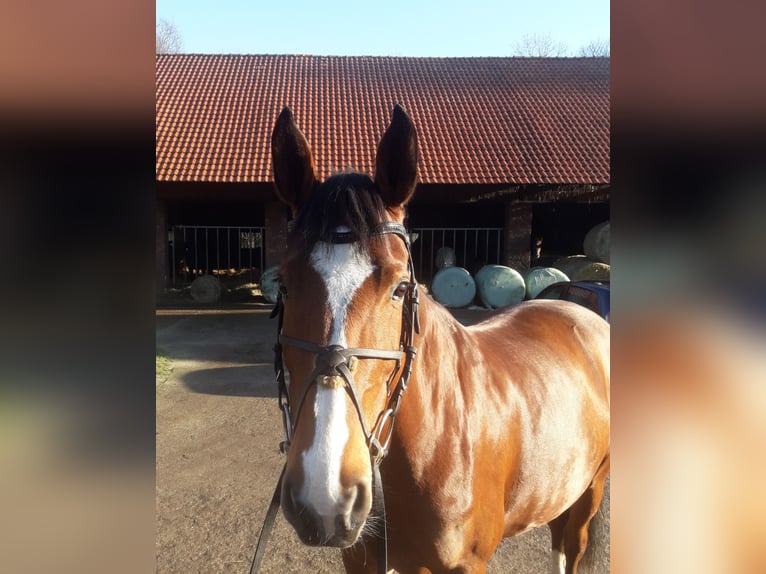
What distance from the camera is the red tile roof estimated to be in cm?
1162

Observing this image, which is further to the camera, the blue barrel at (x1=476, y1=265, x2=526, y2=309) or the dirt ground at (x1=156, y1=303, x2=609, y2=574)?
the blue barrel at (x1=476, y1=265, x2=526, y2=309)

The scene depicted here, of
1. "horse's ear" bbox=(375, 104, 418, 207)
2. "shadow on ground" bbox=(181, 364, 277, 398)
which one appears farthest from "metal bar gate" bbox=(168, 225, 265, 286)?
"horse's ear" bbox=(375, 104, 418, 207)

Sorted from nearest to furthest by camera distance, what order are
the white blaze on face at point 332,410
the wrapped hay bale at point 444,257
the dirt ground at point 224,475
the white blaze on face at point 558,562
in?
the white blaze on face at point 332,410 < the white blaze on face at point 558,562 < the dirt ground at point 224,475 < the wrapped hay bale at point 444,257

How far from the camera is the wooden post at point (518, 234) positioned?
12.8 metres

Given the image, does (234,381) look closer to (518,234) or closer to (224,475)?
(224,475)

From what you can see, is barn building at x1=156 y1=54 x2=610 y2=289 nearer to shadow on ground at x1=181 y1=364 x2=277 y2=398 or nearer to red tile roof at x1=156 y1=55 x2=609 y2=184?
red tile roof at x1=156 y1=55 x2=609 y2=184

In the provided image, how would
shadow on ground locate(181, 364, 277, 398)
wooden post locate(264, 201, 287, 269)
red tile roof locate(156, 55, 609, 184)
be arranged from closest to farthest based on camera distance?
shadow on ground locate(181, 364, 277, 398), red tile roof locate(156, 55, 609, 184), wooden post locate(264, 201, 287, 269)

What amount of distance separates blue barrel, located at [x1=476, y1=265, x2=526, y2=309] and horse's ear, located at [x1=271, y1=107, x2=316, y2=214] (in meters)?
9.58

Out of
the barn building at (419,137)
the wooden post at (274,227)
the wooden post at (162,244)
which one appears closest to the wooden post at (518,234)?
the barn building at (419,137)

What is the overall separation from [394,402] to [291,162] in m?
0.80

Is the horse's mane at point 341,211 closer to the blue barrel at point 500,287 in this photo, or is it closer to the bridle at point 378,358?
the bridle at point 378,358
